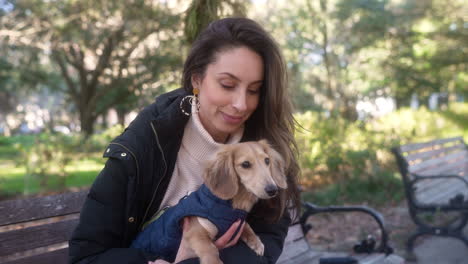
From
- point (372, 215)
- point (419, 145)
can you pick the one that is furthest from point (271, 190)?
point (419, 145)

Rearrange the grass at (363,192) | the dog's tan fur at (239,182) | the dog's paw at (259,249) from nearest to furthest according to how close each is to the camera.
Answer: the dog's tan fur at (239,182)
the dog's paw at (259,249)
the grass at (363,192)

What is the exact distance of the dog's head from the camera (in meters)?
2.23

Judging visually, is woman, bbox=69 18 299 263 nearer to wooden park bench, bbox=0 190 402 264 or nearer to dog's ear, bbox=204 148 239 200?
dog's ear, bbox=204 148 239 200

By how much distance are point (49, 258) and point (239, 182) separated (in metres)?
1.35

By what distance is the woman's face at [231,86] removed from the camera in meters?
2.35

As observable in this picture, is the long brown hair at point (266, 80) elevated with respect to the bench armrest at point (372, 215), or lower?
elevated

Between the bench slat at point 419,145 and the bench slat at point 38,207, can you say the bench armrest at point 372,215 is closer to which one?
the bench slat at point 419,145

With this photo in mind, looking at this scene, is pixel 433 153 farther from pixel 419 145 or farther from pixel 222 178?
pixel 222 178

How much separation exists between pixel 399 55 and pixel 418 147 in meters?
12.9

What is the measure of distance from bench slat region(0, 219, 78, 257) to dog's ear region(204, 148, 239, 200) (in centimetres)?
113

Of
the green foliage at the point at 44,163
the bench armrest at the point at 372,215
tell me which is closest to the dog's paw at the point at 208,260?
the bench armrest at the point at 372,215

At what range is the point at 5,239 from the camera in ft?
7.96

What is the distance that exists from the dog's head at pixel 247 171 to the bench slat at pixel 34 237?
1.14m

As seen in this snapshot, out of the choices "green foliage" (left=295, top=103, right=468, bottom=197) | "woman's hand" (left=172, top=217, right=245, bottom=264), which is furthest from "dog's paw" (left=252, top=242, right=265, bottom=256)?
"green foliage" (left=295, top=103, right=468, bottom=197)
